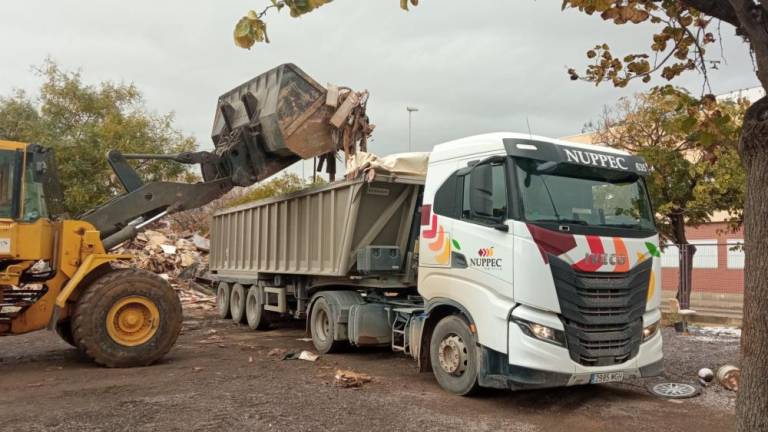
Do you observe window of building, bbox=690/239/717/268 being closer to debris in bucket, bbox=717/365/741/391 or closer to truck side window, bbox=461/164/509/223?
debris in bucket, bbox=717/365/741/391

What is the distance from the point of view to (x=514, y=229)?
20.4 ft

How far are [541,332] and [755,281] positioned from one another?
2.88 metres

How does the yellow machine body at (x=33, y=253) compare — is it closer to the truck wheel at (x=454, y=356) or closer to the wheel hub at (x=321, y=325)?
the wheel hub at (x=321, y=325)

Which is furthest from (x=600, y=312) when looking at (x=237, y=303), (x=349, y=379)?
(x=237, y=303)

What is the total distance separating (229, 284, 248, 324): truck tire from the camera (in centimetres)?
1362

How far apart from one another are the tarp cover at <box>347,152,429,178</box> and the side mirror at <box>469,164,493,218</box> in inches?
96.8

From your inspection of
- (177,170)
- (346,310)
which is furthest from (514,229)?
(177,170)

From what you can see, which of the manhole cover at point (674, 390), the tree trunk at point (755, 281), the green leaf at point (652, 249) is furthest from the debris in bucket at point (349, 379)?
the tree trunk at point (755, 281)

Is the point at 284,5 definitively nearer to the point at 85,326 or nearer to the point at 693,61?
the point at 693,61

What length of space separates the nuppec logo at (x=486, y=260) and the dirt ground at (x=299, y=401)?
1.44 metres

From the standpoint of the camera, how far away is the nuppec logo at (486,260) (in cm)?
638

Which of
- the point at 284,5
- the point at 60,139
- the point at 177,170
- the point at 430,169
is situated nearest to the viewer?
the point at 284,5

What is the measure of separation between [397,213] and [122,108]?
51.1 ft

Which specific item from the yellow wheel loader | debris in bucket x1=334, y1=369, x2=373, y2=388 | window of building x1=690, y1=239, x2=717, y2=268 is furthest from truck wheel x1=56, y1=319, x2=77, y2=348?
window of building x1=690, y1=239, x2=717, y2=268
